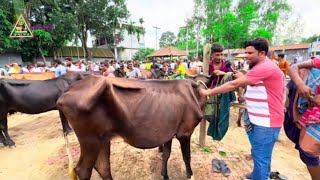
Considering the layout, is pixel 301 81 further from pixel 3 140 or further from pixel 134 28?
pixel 134 28

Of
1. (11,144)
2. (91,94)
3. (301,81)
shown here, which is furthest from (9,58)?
(301,81)

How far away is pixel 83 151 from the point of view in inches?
110

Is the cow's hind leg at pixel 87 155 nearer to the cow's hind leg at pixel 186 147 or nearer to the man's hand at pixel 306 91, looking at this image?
the cow's hind leg at pixel 186 147

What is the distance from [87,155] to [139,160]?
182 centimetres

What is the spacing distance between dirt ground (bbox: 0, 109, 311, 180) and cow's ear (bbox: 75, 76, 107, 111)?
1.87 m

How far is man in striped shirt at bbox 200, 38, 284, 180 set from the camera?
106 inches

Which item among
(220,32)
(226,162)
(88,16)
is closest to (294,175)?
(226,162)

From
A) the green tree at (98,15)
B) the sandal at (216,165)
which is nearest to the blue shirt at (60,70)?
the sandal at (216,165)

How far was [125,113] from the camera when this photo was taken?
110 inches

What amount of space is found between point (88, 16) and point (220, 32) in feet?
47.9

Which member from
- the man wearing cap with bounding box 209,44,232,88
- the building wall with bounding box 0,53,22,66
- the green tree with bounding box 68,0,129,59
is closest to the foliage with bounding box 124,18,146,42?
the green tree with bounding box 68,0,129,59

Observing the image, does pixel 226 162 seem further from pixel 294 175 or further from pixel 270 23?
pixel 270 23

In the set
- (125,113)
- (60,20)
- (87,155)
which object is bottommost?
(87,155)

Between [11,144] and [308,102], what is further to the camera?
[11,144]
